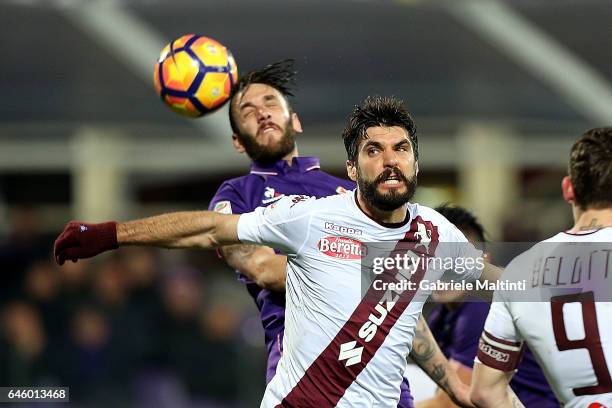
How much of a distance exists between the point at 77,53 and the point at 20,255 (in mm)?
2976

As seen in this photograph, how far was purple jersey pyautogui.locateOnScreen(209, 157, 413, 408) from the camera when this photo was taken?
6.20m

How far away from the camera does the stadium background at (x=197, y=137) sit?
10.8m

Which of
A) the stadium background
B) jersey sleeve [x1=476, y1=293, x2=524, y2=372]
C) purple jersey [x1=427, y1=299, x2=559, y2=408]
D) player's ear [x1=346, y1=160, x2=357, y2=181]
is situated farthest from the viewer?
the stadium background

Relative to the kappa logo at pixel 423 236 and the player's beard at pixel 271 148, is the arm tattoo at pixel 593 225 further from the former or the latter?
the player's beard at pixel 271 148

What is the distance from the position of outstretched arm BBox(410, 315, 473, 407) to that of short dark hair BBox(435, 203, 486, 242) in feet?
3.47

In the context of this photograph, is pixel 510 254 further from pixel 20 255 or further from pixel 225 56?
pixel 20 255

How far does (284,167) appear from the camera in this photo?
6586 mm

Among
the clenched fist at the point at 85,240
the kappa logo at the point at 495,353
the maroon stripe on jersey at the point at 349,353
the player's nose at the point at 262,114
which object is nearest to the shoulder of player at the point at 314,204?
the maroon stripe on jersey at the point at 349,353

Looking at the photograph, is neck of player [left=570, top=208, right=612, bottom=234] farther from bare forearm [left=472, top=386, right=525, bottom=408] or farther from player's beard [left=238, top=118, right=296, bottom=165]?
player's beard [left=238, top=118, right=296, bottom=165]

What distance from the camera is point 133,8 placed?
13.3 m

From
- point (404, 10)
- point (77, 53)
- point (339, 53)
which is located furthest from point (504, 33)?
point (77, 53)

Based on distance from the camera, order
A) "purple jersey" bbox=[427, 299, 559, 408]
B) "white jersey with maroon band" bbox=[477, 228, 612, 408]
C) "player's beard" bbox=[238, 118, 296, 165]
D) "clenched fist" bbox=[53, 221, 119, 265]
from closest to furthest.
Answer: "white jersey with maroon band" bbox=[477, 228, 612, 408] < "clenched fist" bbox=[53, 221, 119, 265] < "purple jersey" bbox=[427, 299, 559, 408] < "player's beard" bbox=[238, 118, 296, 165]

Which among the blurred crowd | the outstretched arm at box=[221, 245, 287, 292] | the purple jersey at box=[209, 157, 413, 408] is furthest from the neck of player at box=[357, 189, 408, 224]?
the blurred crowd

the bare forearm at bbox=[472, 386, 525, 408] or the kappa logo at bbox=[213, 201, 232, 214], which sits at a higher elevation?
the kappa logo at bbox=[213, 201, 232, 214]
